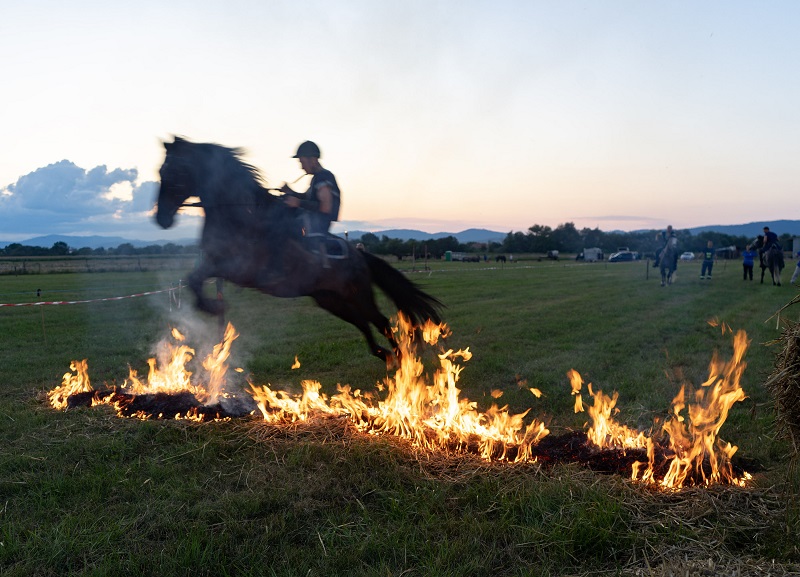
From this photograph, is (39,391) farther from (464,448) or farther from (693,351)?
(693,351)

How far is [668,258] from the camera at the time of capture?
20.6m

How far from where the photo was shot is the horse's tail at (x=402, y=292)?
19.0 feet

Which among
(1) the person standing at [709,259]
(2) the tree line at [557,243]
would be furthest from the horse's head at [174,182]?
(2) the tree line at [557,243]

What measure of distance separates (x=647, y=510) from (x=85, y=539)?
11.5 ft

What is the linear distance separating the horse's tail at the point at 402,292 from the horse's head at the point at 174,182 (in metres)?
1.82

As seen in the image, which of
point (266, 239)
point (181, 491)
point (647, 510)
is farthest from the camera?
point (266, 239)

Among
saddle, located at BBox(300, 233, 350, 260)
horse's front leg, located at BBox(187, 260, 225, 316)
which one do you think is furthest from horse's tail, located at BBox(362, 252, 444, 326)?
horse's front leg, located at BBox(187, 260, 225, 316)

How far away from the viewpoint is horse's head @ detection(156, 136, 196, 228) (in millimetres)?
4875

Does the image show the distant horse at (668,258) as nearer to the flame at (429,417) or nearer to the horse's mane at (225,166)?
the flame at (429,417)

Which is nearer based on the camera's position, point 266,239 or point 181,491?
point 181,491

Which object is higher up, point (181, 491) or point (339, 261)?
point (339, 261)

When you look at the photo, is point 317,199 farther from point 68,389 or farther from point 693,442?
point 68,389

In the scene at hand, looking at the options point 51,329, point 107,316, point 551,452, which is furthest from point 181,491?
point 107,316

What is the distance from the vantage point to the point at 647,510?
3.54 m
